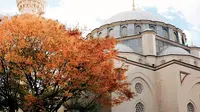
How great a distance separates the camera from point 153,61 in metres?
24.6

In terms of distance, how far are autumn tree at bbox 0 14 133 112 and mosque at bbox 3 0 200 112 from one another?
17.2 ft

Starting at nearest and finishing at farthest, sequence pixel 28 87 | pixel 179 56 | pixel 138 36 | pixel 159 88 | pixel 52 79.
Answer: pixel 52 79 < pixel 28 87 < pixel 159 88 < pixel 179 56 < pixel 138 36

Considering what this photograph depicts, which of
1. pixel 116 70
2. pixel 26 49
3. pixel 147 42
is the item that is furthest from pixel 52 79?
pixel 147 42

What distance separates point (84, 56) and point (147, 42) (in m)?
12.5

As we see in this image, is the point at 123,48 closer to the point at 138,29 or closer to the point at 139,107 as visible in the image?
the point at 138,29

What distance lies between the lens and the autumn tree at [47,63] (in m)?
13.3

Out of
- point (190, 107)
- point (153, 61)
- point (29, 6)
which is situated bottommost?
point (190, 107)

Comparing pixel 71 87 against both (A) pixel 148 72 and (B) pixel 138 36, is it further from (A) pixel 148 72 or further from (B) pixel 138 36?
(B) pixel 138 36

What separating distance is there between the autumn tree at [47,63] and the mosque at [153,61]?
5241 mm

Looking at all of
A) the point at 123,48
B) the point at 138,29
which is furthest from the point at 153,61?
the point at 138,29

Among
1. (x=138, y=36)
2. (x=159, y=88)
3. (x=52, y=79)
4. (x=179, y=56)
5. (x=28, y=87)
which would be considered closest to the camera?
(x=52, y=79)

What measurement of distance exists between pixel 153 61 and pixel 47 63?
13.0 m

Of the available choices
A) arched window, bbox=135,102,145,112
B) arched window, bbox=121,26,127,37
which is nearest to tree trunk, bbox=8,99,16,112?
arched window, bbox=135,102,145,112

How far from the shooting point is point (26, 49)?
13.6m
